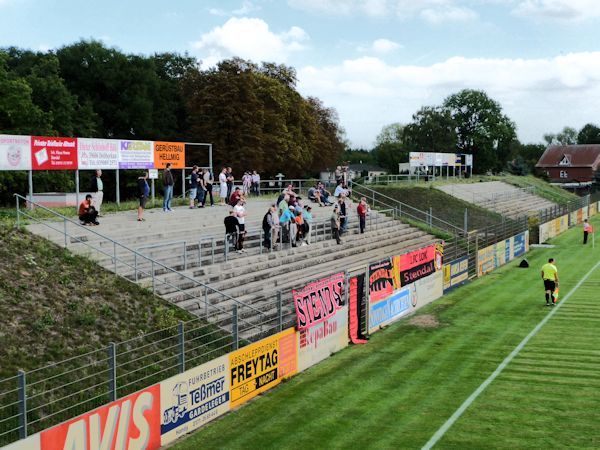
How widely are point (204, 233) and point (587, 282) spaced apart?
58.8 feet

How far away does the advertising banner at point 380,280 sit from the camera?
71.4 ft

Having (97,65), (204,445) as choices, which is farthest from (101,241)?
(97,65)

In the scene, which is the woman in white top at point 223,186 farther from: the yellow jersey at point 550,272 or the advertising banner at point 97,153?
the yellow jersey at point 550,272

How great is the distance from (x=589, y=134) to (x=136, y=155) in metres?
143

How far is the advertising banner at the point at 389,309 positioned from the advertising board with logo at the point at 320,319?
192cm

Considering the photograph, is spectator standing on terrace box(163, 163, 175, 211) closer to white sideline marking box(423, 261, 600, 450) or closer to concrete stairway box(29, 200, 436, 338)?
concrete stairway box(29, 200, 436, 338)

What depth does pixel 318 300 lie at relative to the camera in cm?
1833

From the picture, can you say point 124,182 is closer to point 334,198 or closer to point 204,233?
point 334,198

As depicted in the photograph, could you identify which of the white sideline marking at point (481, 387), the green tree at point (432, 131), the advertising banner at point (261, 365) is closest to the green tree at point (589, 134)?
the green tree at point (432, 131)

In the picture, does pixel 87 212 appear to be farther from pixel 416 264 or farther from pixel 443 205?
pixel 443 205

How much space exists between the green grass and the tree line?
3528cm

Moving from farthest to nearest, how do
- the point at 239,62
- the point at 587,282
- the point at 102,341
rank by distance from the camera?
the point at 239,62, the point at 587,282, the point at 102,341

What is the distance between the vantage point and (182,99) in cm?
6644

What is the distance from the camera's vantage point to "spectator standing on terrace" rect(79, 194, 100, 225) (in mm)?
22547
